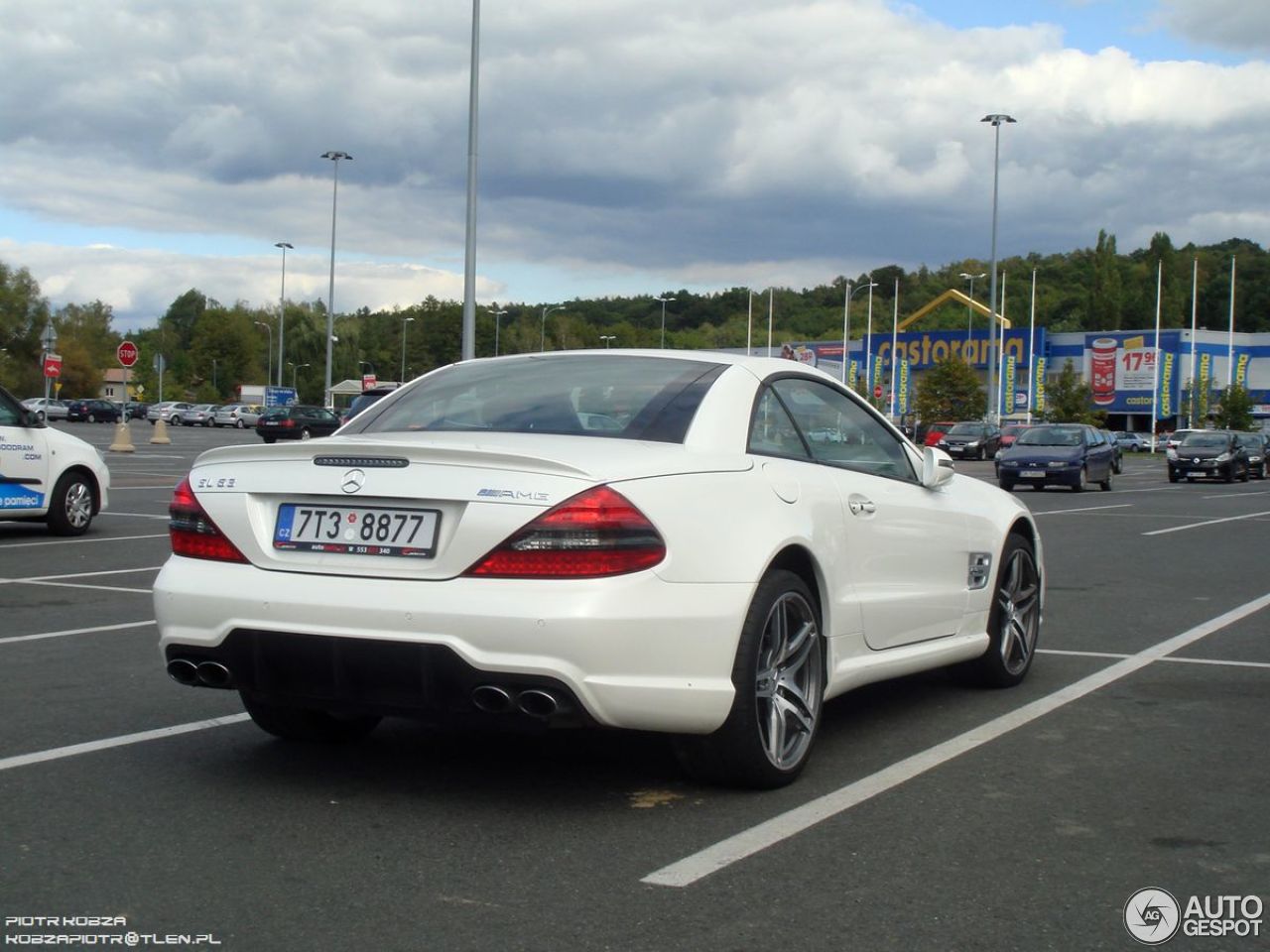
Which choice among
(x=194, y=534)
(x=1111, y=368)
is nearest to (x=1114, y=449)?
(x=194, y=534)

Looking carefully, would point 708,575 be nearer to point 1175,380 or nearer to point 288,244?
point 1175,380

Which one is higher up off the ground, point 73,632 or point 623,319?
point 623,319

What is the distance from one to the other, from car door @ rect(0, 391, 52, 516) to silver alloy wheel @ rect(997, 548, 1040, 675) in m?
10.2

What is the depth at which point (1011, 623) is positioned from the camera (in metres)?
7.28

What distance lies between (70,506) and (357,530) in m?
11.2

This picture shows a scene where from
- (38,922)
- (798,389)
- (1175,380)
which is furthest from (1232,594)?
(1175,380)

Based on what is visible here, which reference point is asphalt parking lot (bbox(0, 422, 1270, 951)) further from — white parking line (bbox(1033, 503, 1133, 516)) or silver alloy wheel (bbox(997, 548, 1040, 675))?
white parking line (bbox(1033, 503, 1133, 516))

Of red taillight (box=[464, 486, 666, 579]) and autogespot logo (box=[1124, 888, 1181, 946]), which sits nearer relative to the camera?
autogespot logo (box=[1124, 888, 1181, 946])

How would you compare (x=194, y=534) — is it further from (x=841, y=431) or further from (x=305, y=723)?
(x=841, y=431)

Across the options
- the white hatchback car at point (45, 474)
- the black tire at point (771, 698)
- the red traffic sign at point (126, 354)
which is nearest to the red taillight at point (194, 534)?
the black tire at point (771, 698)

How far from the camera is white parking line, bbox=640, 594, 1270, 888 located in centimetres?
425

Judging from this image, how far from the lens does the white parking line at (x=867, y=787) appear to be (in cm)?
425

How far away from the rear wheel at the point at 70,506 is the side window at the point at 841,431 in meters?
10.5

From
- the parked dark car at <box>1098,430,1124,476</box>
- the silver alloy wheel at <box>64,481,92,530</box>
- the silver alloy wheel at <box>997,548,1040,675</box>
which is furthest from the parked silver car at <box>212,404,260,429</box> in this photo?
the silver alloy wheel at <box>997,548,1040,675</box>
